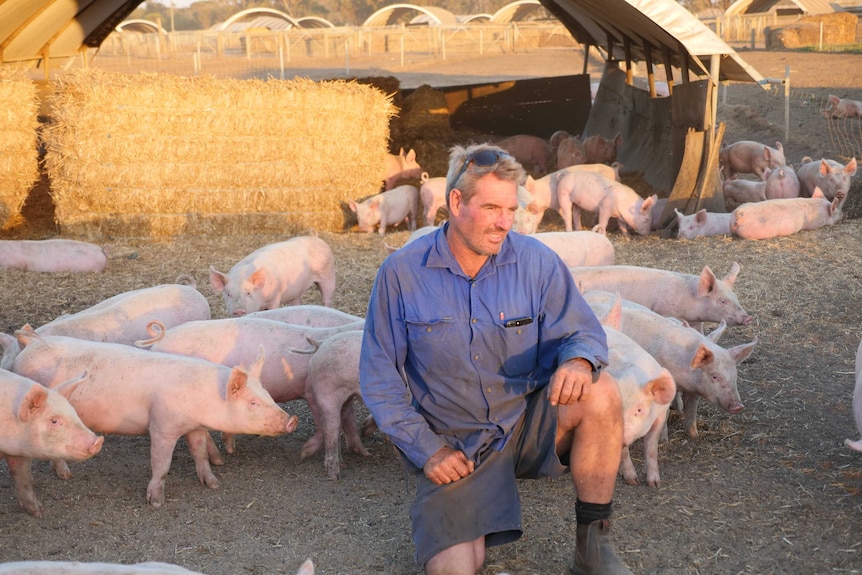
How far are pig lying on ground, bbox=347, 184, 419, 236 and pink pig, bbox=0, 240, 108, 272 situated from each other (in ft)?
9.94

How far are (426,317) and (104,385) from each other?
1.82 m

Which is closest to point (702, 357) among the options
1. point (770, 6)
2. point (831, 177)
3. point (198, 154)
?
point (831, 177)

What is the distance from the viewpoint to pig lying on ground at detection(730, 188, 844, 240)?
9.40 metres

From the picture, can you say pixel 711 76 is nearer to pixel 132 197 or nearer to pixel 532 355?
pixel 132 197

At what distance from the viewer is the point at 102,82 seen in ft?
33.4

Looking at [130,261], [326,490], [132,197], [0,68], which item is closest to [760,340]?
[326,490]

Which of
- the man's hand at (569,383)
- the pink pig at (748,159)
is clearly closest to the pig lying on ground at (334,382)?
the man's hand at (569,383)

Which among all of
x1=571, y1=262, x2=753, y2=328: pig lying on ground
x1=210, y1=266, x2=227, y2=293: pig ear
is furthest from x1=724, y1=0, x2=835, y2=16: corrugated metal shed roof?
x1=210, y1=266, x2=227, y2=293: pig ear

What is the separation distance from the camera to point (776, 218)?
31.0 ft

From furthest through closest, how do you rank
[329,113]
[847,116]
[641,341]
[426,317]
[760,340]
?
[847,116] < [329,113] < [760,340] < [641,341] < [426,317]

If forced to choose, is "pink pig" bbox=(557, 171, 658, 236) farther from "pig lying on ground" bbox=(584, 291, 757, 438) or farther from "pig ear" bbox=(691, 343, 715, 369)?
"pig ear" bbox=(691, 343, 715, 369)

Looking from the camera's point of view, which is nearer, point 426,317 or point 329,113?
point 426,317

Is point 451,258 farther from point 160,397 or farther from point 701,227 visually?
point 701,227

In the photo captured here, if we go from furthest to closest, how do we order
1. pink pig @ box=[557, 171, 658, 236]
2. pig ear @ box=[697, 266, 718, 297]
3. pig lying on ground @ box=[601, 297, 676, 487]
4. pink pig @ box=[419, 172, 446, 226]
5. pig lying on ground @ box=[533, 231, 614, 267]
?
pink pig @ box=[419, 172, 446, 226], pink pig @ box=[557, 171, 658, 236], pig lying on ground @ box=[533, 231, 614, 267], pig ear @ box=[697, 266, 718, 297], pig lying on ground @ box=[601, 297, 676, 487]
